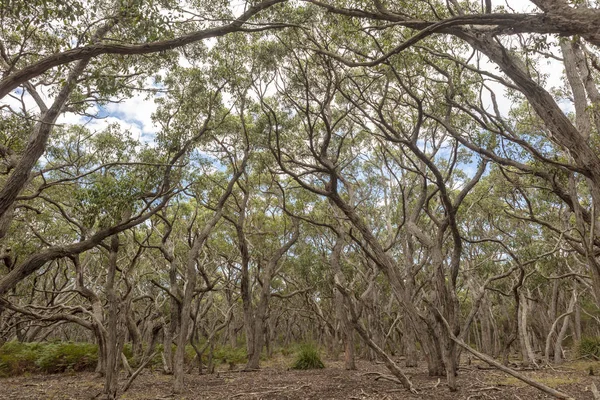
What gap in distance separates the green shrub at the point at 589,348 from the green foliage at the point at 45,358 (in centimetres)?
2407

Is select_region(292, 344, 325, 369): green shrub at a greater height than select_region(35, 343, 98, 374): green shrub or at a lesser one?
lesser

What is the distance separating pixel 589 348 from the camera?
717 inches

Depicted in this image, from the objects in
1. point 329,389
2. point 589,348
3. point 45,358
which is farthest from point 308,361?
point 589,348

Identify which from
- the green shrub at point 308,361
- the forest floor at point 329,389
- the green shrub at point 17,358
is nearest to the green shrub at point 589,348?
the forest floor at point 329,389

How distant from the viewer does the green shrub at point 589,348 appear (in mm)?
17766

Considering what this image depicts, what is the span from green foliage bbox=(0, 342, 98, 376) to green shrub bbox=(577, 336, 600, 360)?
24.1 meters

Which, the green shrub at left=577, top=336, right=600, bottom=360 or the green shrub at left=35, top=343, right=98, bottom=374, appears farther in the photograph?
the green shrub at left=577, top=336, right=600, bottom=360

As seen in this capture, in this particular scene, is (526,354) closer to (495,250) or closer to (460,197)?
(495,250)

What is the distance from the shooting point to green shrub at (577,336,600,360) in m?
17.8

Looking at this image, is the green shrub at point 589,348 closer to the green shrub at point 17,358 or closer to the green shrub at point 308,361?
the green shrub at point 308,361

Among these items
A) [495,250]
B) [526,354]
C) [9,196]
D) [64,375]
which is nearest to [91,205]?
[9,196]

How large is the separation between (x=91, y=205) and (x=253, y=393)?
6.13 meters

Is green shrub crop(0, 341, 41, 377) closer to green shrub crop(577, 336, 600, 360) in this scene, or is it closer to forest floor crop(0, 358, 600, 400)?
forest floor crop(0, 358, 600, 400)

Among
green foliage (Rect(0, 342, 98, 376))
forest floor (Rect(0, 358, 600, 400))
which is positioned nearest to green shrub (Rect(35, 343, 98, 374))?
green foliage (Rect(0, 342, 98, 376))
